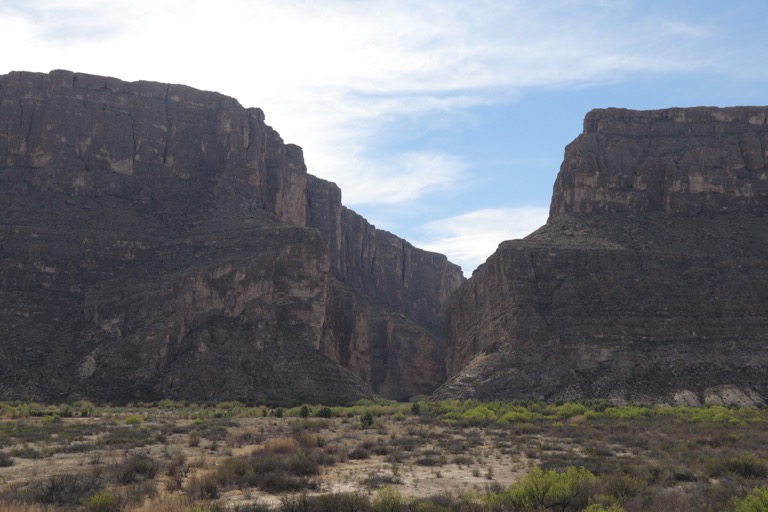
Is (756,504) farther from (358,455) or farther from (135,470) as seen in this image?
(135,470)

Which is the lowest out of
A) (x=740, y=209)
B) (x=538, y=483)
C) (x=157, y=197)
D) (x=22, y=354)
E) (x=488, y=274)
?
(x=538, y=483)

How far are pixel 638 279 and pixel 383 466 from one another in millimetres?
70719

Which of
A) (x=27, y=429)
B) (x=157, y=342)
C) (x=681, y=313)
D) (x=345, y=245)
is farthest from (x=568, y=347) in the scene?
(x=345, y=245)

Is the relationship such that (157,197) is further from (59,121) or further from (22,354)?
(22,354)

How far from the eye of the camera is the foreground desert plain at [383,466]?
19.0 meters

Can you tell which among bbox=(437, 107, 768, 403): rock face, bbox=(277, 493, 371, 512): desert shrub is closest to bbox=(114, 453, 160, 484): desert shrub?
bbox=(277, 493, 371, 512): desert shrub

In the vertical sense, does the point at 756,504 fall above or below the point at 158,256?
below

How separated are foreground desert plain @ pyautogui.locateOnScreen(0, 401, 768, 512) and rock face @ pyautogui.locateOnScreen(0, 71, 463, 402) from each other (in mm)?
30684

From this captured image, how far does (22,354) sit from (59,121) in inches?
1490

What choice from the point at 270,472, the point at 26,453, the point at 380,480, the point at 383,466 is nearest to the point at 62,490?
the point at 270,472

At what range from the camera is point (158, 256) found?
93438 mm

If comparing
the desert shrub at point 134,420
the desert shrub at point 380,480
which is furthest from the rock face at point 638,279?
the desert shrub at point 380,480

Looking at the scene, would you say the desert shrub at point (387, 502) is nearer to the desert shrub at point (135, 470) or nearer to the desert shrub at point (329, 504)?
the desert shrub at point (329, 504)

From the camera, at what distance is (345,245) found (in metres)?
159
